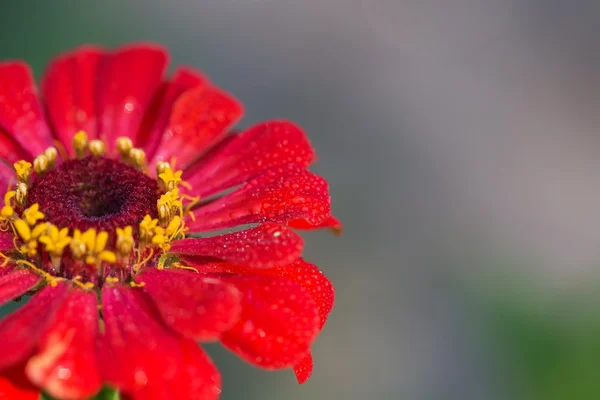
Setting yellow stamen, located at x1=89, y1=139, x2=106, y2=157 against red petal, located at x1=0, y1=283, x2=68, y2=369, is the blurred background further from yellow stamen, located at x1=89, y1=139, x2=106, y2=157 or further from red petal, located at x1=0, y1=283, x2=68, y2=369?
red petal, located at x1=0, y1=283, x2=68, y2=369

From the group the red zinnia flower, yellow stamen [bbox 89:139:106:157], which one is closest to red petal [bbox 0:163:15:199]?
the red zinnia flower

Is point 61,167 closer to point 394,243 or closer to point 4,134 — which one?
point 4,134

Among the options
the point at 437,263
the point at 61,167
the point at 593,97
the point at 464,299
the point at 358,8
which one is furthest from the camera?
the point at 358,8

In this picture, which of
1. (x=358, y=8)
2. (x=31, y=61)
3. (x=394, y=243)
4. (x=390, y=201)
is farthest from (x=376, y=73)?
(x=31, y=61)

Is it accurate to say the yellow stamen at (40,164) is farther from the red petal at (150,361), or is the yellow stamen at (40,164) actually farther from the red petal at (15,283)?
the red petal at (150,361)

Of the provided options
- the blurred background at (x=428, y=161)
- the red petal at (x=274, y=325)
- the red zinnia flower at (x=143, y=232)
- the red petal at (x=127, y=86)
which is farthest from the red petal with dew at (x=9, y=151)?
the blurred background at (x=428, y=161)

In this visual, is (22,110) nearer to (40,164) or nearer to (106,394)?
(40,164)

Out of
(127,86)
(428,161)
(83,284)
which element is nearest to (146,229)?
(83,284)
